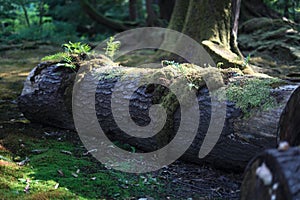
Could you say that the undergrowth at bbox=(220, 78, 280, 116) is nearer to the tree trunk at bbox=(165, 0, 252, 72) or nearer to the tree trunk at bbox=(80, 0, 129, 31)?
→ the tree trunk at bbox=(165, 0, 252, 72)

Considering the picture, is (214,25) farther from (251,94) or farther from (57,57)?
(251,94)

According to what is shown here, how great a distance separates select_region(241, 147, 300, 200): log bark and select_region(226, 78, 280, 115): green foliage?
76.0 inches

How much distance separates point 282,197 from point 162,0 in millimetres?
16028

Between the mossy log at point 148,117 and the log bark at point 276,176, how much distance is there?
3.61 feet

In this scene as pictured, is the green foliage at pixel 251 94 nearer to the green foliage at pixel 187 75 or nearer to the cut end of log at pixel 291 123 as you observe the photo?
the green foliage at pixel 187 75

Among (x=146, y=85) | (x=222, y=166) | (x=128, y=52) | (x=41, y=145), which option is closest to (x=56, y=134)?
(x=41, y=145)

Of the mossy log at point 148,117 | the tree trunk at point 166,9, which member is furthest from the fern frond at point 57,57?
the tree trunk at point 166,9

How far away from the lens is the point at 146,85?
546cm

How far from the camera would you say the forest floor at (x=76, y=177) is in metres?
4.17

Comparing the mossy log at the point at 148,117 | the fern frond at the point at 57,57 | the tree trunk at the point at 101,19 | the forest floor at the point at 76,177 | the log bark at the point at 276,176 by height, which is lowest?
the forest floor at the point at 76,177

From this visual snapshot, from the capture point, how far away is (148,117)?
527 cm

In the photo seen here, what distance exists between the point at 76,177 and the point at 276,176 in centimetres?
273

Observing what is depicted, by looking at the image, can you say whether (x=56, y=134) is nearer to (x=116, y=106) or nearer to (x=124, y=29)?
(x=116, y=106)

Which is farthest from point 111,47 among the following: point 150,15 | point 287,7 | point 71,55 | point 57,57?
point 287,7
